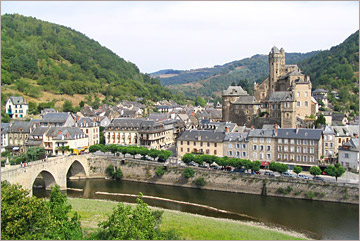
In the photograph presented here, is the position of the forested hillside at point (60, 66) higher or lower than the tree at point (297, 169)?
higher

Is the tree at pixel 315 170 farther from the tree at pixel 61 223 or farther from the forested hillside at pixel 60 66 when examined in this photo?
the forested hillside at pixel 60 66

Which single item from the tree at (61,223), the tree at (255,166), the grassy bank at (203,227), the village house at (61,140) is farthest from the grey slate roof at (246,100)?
the tree at (61,223)

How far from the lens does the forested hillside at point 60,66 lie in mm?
107688

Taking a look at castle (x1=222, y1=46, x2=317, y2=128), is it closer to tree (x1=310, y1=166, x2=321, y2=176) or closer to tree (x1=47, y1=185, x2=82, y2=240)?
tree (x1=310, y1=166, x2=321, y2=176)

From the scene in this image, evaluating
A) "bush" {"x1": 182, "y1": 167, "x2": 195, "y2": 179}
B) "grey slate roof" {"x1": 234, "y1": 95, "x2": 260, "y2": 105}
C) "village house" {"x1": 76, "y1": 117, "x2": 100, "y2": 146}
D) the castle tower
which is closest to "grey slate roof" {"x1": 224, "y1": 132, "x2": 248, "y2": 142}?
"bush" {"x1": 182, "y1": 167, "x2": 195, "y2": 179}

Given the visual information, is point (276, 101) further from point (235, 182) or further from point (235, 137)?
point (235, 182)

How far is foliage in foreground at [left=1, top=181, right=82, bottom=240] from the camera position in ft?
70.5

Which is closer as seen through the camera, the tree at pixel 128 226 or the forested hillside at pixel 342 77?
the tree at pixel 128 226

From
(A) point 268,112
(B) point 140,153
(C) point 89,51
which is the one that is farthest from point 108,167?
(C) point 89,51

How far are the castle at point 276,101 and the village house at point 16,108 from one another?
47479 millimetres

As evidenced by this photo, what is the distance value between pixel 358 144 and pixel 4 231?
39.2 meters

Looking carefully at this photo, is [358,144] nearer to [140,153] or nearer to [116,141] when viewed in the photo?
[140,153]

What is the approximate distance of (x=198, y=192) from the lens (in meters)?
44.8

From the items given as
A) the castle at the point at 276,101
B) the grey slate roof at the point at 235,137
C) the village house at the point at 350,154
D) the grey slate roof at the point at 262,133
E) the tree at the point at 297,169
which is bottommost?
the tree at the point at 297,169
